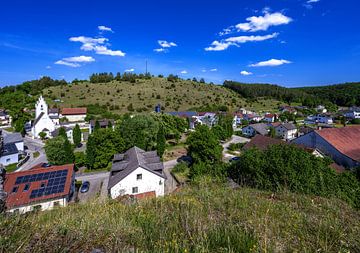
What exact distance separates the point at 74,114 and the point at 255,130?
5192 centimetres

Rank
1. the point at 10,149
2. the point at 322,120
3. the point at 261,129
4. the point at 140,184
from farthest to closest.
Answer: the point at 322,120, the point at 261,129, the point at 10,149, the point at 140,184

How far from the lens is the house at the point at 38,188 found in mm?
14930

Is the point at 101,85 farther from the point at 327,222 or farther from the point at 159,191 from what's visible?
the point at 327,222

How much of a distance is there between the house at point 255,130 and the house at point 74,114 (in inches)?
1875

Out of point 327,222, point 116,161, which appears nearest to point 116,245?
point 327,222

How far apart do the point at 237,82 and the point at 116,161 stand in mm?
126119

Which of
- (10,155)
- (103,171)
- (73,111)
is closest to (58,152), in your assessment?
(103,171)

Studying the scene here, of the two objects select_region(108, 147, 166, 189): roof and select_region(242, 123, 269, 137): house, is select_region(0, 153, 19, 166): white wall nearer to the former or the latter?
select_region(108, 147, 166, 189): roof

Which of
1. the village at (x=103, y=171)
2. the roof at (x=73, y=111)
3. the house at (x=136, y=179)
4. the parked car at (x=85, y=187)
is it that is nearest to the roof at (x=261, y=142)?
the village at (x=103, y=171)

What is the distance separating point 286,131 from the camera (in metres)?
49.9

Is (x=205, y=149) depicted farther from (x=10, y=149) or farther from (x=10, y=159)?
(x=10, y=149)

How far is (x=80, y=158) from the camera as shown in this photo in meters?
27.7

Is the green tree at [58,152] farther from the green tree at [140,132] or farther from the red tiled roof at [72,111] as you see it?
the red tiled roof at [72,111]

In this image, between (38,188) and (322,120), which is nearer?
(38,188)
